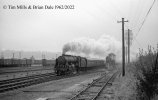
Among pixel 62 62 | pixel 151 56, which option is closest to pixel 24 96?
pixel 151 56

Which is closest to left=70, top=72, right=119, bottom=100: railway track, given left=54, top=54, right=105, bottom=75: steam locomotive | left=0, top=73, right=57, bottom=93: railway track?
left=0, top=73, right=57, bottom=93: railway track

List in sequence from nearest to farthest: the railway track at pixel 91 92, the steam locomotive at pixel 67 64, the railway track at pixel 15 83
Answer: the railway track at pixel 91 92
the railway track at pixel 15 83
the steam locomotive at pixel 67 64

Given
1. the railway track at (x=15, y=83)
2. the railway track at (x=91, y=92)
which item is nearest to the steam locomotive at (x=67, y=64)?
the railway track at (x=15, y=83)

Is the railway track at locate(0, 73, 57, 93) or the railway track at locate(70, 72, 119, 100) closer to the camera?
the railway track at locate(70, 72, 119, 100)

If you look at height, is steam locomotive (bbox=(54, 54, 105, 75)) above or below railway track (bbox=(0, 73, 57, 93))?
above

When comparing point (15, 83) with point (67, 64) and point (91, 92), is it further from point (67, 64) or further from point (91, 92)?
point (67, 64)

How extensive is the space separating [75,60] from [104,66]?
1137 inches

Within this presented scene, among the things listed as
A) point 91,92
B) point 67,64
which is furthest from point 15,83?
point 67,64

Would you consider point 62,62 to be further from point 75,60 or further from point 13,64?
point 13,64

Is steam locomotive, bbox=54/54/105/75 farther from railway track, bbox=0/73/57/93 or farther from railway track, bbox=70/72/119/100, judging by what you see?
railway track, bbox=70/72/119/100

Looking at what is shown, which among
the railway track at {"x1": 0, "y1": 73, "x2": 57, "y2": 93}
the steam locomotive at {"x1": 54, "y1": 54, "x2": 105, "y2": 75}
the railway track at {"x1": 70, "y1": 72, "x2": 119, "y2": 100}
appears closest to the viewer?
the railway track at {"x1": 70, "y1": 72, "x2": 119, "y2": 100}

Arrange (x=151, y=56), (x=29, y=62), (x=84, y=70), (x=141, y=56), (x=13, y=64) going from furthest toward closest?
(x=29, y=62), (x=13, y=64), (x=84, y=70), (x=141, y=56), (x=151, y=56)

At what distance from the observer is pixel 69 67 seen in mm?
30812

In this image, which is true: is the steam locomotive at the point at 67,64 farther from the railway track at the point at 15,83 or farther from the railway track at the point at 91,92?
the railway track at the point at 91,92
